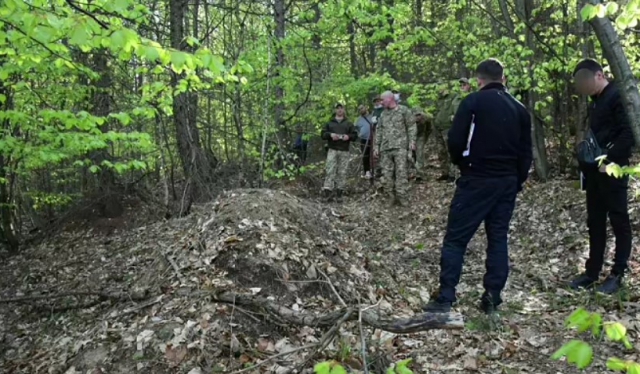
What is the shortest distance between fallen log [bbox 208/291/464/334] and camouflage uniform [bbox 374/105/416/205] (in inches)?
233

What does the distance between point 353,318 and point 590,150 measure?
2.89 meters

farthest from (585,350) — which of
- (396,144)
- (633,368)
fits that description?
(396,144)

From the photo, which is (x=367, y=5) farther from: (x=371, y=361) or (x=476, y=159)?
(x=371, y=361)

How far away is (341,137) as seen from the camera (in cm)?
1108

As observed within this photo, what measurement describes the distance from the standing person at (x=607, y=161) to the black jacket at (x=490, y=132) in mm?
896

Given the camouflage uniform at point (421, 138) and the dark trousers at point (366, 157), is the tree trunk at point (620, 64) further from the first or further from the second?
the dark trousers at point (366, 157)

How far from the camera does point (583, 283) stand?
5.16m

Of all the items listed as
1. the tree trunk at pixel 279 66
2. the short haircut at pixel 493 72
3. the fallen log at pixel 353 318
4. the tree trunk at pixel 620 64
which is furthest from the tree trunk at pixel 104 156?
the tree trunk at pixel 620 64

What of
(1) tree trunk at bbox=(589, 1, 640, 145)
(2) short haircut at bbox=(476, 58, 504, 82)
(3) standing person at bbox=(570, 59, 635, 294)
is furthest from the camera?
(3) standing person at bbox=(570, 59, 635, 294)

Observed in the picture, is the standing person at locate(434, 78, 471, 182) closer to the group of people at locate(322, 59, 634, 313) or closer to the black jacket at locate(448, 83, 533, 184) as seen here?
the group of people at locate(322, 59, 634, 313)

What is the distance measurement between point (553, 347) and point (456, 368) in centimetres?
85

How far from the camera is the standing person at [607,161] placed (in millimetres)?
4645

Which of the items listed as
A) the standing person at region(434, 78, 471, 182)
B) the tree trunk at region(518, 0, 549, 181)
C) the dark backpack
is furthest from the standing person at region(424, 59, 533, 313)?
the standing person at region(434, 78, 471, 182)

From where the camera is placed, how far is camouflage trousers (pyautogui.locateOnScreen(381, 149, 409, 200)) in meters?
9.71
